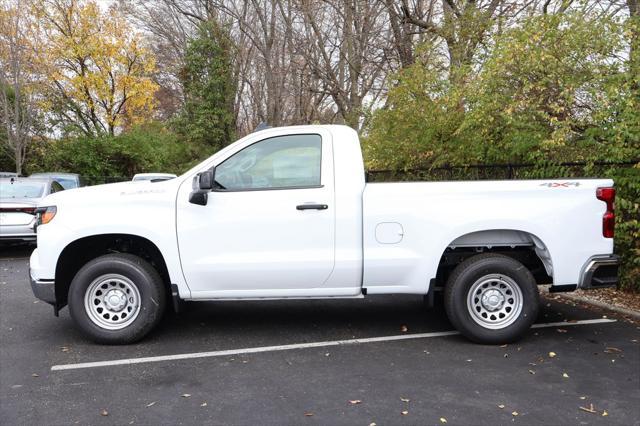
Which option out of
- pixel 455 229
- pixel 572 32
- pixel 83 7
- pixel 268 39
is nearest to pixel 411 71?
pixel 572 32

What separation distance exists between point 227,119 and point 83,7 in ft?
30.9

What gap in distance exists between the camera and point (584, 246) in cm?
508

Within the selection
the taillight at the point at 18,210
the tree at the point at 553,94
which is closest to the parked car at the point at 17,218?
the taillight at the point at 18,210

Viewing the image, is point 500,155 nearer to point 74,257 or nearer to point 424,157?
point 424,157

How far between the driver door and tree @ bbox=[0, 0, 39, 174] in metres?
19.3

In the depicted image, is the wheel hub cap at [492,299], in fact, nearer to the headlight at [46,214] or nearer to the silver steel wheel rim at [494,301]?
the silver steel wheel rim at [494,301]

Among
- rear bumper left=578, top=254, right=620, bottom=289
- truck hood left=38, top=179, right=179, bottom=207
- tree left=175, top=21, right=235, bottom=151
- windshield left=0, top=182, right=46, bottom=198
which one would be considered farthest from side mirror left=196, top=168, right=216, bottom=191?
tree left=175, top=21, right=235, bottom=151

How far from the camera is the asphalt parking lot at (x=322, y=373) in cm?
372

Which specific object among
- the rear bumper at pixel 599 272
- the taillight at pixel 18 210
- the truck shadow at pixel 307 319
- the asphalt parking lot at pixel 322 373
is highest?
the taillight at pixel 18 210

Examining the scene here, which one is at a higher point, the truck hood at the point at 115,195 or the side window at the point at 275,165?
the side window at the point at 275,165

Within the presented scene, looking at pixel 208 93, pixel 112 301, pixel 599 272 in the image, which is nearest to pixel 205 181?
pixel 112 301

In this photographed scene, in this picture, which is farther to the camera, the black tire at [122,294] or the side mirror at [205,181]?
the black tire at [122,294]

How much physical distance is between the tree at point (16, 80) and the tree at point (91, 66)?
5.79 feet

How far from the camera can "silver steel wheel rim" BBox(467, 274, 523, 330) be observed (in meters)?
5.13
